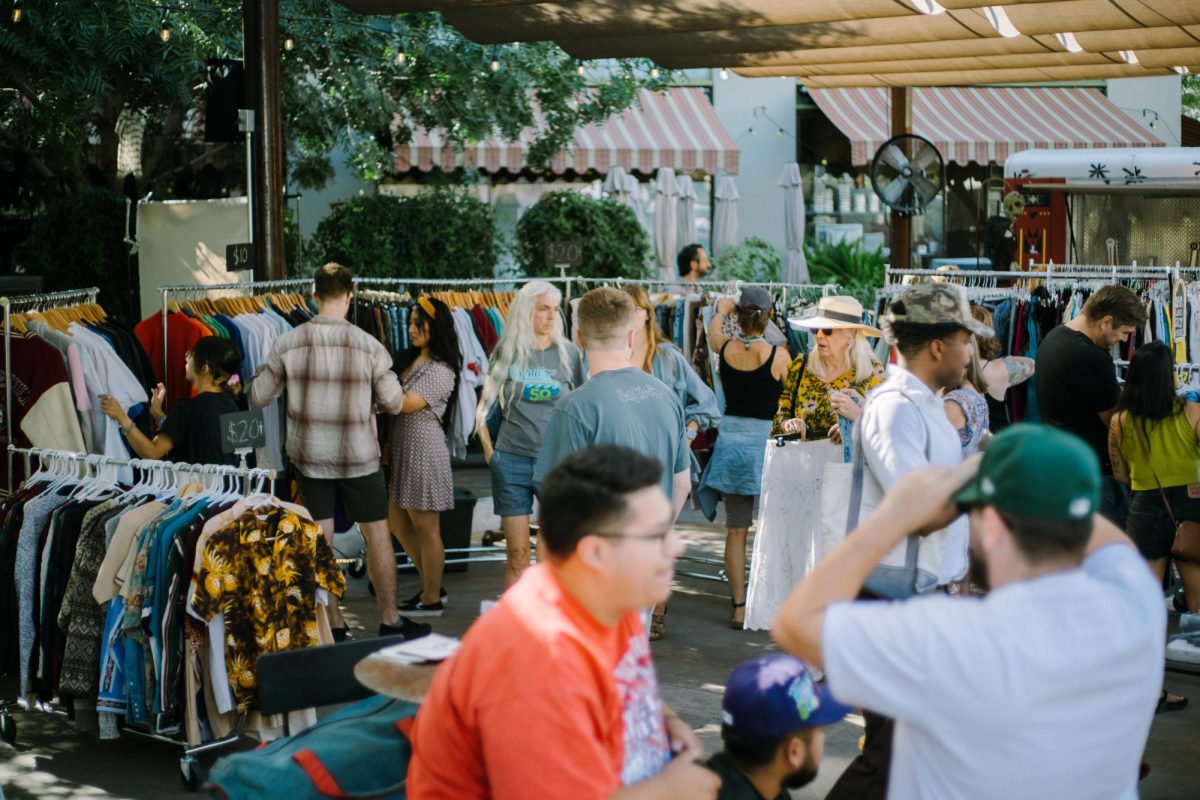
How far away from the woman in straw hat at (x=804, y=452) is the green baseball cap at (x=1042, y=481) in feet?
14.6

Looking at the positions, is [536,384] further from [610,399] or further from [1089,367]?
[1089,367]

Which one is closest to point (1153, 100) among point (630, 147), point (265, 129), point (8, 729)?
point (630, 147)

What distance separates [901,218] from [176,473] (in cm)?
946

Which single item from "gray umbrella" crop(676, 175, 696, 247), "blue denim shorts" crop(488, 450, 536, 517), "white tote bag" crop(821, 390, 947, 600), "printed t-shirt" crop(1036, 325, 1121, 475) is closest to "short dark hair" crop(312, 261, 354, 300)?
"blue denim shorts" crop(488, 450, 536, 517)

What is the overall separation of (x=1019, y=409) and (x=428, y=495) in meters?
3.49

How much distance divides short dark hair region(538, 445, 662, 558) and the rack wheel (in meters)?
3.24

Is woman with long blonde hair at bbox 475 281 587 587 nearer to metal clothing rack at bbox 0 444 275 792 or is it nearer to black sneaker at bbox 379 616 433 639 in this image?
black sneaker at bbox 379 616 433 639

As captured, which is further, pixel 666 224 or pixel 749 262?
pixel 749 262

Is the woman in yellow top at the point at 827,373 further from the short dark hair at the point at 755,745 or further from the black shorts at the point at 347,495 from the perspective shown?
the short dark hair at the point at 755,745

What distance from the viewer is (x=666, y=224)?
1631 centimetres

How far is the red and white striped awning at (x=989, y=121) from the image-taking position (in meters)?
18.8

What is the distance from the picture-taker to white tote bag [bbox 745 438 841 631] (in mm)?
6508

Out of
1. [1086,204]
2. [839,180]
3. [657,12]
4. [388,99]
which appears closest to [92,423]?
[657,12]

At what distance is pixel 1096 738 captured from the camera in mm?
2082
